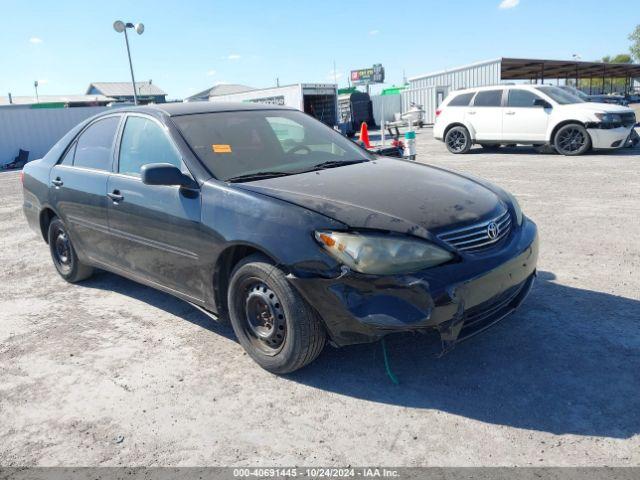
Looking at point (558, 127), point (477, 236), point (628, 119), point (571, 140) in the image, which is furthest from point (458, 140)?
point (477, 236)

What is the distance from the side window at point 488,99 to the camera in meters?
13.3

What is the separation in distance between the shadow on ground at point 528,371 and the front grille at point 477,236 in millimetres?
717

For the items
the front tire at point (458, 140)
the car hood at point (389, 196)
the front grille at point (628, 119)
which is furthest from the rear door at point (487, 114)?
the car hood at point (389, 196)

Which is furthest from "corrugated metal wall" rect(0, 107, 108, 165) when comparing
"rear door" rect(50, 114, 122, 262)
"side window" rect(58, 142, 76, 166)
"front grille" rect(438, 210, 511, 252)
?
"front grille" rect(438, 210, 511, 252)

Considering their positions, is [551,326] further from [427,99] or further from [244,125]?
[427,99]

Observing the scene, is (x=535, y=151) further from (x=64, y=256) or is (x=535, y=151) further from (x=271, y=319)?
(x=271, y=319)

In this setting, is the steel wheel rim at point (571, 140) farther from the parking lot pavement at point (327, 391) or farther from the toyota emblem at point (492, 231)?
the toyota emblem at point (492, 231)

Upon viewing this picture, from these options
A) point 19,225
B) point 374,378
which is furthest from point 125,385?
point 19,225

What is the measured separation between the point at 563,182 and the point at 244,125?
6.79 meters

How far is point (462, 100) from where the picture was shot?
1404cm

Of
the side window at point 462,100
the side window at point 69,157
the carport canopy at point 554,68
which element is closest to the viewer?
the side window at point 69,157

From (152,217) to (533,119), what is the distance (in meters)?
11.3

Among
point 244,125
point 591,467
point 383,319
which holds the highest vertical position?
point 244,125

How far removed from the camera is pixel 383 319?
2652 mm
